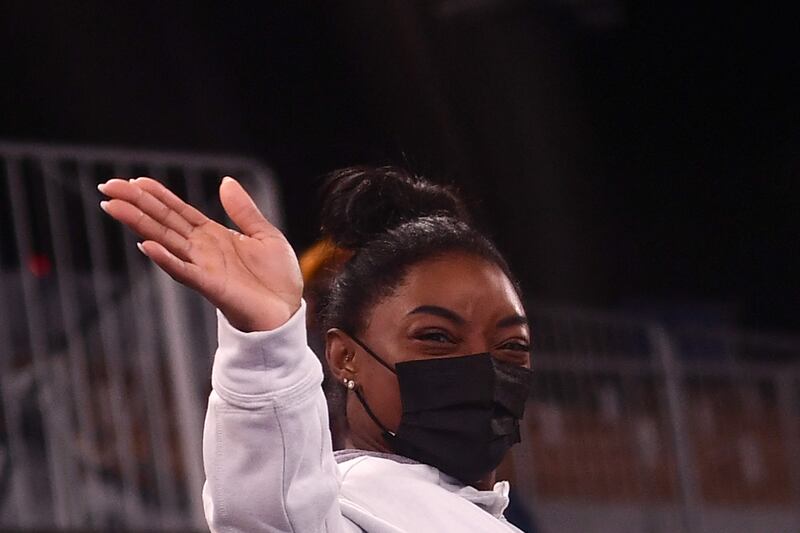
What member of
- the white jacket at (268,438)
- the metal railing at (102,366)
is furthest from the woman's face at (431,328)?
the metal railing at (102,366)

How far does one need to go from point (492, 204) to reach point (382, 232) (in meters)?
4.63

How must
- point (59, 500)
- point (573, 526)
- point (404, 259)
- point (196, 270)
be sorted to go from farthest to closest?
1. point (573, 526)
2. point (59, 500)
3. point (404, 259)
4. point (196, 270)

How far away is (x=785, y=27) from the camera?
6523mm

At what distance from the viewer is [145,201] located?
154 cm

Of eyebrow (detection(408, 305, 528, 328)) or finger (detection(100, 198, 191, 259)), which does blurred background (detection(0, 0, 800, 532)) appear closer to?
eyebrow (detection(408, 305, 528, 328))

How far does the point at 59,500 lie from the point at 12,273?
26.2 inches

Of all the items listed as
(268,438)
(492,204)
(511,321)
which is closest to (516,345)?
(511,321)

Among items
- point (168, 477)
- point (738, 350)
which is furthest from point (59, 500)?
point (738, 350)

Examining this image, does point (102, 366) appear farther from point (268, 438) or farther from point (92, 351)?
point (268, 438)

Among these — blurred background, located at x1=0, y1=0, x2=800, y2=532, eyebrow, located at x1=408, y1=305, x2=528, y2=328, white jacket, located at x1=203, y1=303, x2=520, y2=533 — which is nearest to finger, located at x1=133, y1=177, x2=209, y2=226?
white jacket, located at x1=203, y1=303, x2=520, y2=533

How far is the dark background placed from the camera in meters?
5.76

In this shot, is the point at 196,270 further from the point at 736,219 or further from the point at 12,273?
the point at 736,219

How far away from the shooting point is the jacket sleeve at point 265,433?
1567 mm

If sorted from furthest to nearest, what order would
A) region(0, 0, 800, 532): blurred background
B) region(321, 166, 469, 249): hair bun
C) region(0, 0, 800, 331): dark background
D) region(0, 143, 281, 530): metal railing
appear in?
region(0, 0, 800, 331): dark background < region(0, 0, 800, 532): blurred background < region(0, 143, 281, 530): metal railing < region(321, 166, 469, 249): hair bun
